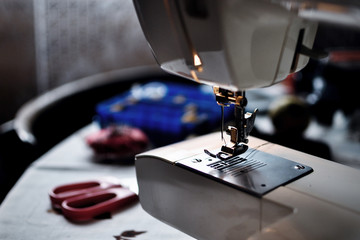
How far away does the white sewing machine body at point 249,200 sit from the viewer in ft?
2.05

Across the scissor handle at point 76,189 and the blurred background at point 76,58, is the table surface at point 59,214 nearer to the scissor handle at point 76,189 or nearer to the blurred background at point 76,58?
the scissor handle at point 76,189

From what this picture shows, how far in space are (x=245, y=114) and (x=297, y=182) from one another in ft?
0.48

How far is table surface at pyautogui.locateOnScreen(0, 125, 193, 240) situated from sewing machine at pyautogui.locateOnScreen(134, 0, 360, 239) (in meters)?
0.07

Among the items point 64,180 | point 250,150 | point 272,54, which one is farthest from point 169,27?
point 64,180

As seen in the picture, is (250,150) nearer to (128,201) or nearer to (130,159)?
(128,201)

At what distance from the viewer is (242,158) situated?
0.80 meters

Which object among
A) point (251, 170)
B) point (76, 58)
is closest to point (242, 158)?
point (251, 170)

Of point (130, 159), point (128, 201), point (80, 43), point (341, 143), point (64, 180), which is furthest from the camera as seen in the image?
point (80, 43)

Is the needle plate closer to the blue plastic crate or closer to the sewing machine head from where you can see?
the sewing machine head

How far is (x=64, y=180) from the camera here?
3.61 feet

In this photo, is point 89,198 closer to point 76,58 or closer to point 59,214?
point 59,214

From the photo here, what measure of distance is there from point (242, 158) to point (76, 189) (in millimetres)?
431

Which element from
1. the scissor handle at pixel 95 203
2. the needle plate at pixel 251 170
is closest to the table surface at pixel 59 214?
the scissor handle at pixel 95 203

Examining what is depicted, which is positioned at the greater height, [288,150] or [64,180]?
[288,150]
